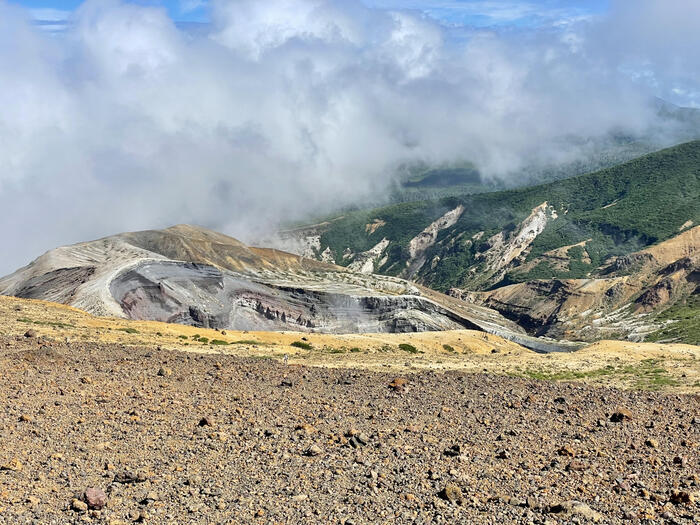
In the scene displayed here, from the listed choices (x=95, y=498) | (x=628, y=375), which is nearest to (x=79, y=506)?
(x=95, y=498)

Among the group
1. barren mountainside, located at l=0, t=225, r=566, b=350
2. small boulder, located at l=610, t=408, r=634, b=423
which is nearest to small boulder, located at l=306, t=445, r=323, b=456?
small boulder, located at l=610, t=408, r=634, b=423

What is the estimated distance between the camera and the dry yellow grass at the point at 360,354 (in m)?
28.8

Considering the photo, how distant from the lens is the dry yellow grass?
28.8m

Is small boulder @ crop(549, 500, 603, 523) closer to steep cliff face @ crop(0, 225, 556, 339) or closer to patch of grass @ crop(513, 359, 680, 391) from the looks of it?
patch of grass @ crop(513, 359, 680, 391)

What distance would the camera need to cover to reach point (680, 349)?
46.7 metres

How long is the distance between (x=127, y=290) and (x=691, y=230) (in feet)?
472

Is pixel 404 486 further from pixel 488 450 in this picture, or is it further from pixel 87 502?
pixel 87 502

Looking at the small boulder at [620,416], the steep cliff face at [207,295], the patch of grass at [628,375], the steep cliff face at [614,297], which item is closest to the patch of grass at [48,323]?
the patch of grass at [628,375]

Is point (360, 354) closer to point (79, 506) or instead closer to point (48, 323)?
point (48, 323)

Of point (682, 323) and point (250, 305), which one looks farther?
point (682, 323)

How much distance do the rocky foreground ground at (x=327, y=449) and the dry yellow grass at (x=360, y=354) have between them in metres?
7.85

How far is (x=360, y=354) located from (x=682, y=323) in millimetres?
91810

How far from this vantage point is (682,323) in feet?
367

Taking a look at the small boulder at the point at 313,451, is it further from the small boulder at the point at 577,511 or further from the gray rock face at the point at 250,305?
the gray rock face at the point at 250,305
